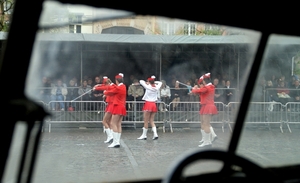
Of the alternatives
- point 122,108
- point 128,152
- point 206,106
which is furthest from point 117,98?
point 206,106

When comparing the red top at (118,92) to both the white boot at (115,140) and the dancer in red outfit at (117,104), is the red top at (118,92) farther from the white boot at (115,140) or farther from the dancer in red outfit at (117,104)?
the white boot at (115,140)

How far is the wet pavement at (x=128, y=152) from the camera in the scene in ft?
25.3

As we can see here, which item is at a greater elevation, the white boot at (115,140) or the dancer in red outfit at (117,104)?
the dancer in red outfit at (117,104)

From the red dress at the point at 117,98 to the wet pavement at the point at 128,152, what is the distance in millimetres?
867

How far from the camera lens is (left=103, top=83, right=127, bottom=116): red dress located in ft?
42.4

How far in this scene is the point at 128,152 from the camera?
1138 cm

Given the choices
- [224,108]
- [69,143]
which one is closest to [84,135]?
[69,143]

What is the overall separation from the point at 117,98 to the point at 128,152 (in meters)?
2.12

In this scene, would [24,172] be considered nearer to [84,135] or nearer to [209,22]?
[209,22]

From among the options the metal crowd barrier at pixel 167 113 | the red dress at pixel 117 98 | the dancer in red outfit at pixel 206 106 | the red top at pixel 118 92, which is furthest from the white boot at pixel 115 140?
the metal crowd barrier at pixel 167 113

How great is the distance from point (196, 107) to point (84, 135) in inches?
151

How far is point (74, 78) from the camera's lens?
17.2 metres

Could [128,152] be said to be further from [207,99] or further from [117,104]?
[207,99]

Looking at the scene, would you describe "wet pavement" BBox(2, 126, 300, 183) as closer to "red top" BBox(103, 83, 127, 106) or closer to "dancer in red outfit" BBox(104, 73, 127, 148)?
"dancer in red outfit" BBox(104, 73, 127, 148)
